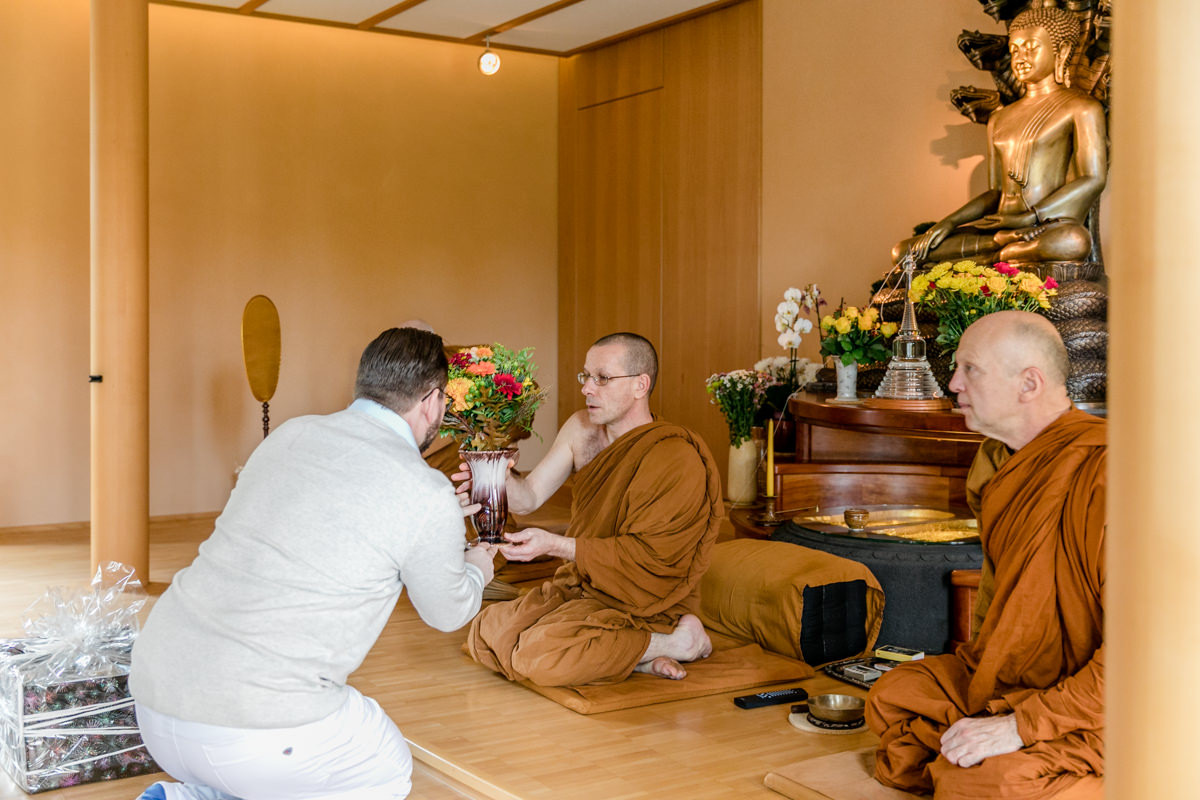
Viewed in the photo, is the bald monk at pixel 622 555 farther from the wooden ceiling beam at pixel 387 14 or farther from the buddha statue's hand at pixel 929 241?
the wooden ceiling beam at pixel 387 14

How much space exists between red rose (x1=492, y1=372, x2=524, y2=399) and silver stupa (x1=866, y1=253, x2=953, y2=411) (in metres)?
1.93

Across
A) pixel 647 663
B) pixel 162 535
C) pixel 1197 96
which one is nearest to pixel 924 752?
pixel 647 663

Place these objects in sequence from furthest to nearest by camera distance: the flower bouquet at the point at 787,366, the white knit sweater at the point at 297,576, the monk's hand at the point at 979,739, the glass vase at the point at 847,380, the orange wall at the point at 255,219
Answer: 1. the orange wall at the point at 255,219
2. the flower bouquet at the point at 787,366
3. the glass vase at the point at 847,380
4. the monk's hand at the point at 979,739
5. the white knit sweater at the point at 297,576

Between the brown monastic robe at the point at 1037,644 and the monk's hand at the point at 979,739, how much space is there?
0.02 metres

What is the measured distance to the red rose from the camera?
3.24m

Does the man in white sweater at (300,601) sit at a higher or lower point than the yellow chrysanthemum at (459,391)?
lower

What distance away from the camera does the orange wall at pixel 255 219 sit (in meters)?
6.73

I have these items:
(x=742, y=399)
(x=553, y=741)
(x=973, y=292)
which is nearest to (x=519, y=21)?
(x=742, y=399)

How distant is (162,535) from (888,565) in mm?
4422

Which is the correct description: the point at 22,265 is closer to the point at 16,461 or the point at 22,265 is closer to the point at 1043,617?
the point at 16,461

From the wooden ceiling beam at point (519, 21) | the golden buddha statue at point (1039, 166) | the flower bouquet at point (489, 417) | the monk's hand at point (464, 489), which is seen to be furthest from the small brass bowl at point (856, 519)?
the wooden ceiling beam at point (519, 21)

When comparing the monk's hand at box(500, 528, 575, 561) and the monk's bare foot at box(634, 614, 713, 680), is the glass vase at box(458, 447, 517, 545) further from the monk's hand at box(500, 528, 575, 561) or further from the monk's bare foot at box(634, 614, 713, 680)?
the monk's bare foot at box(634, 614, 713, 680)

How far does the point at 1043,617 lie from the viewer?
2309 millimetres

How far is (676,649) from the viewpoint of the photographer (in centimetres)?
356
